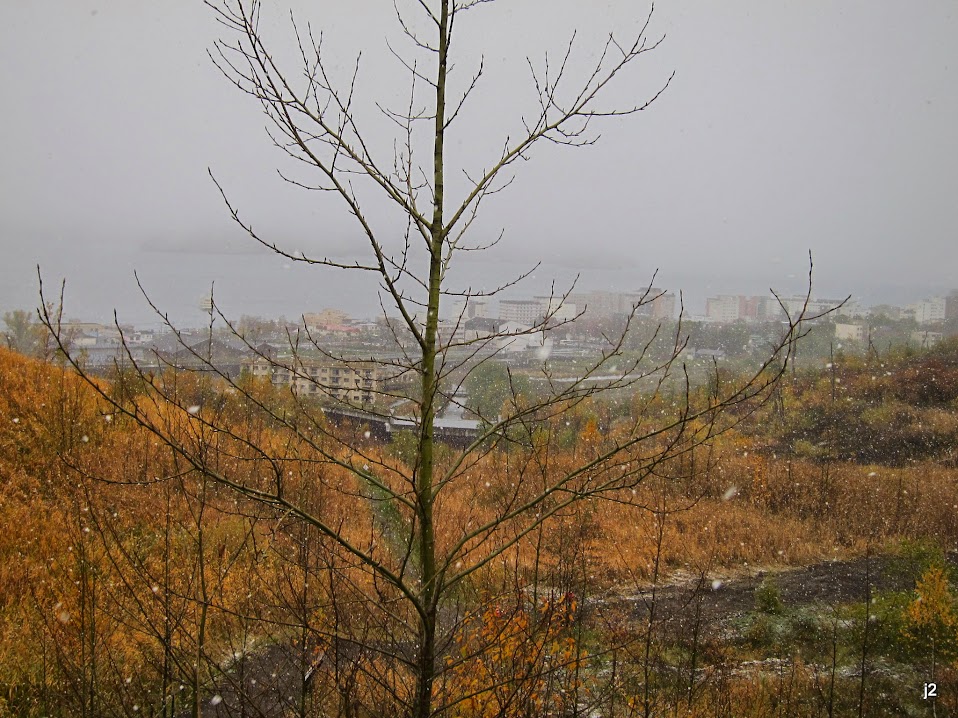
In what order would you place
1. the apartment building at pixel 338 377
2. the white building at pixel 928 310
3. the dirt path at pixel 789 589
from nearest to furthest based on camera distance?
the apartment building at pixel 338 377 → the dirt path at pixel 789 589 → the white building at pixel 928 310

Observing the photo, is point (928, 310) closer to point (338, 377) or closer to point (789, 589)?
point (789, 589)

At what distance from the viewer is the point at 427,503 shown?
6.95ft

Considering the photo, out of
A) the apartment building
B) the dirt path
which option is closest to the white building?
the dirt path

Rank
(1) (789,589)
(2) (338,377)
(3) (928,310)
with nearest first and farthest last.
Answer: (2) (338,377)
(1) (789,589)
(3) (928,310)

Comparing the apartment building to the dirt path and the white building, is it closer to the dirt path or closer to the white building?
the dirt path

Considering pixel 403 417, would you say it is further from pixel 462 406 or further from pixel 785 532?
pixel 785 532

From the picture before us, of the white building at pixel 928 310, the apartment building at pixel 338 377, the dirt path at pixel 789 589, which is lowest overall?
the dirt path at pixel 789 589

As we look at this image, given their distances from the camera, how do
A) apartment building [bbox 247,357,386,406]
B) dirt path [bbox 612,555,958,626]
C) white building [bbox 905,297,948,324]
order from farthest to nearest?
white building [bbox 905,297,948,324] → dirt path [bbox 612,555,958,626] → apartment building [bbox 247,357,386,406]


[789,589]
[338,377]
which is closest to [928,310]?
[789,589]

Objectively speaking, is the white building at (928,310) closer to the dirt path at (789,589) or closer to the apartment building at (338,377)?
the dirt path at (789,589)

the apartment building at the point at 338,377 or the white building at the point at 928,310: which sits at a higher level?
the white building at the point at 928,310

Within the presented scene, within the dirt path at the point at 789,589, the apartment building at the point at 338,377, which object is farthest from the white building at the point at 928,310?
the apartment building at the point at 338,377

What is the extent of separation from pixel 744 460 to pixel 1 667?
15.6 metres

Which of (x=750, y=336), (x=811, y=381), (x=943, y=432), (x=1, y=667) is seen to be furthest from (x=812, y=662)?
(x=750, y=336)
